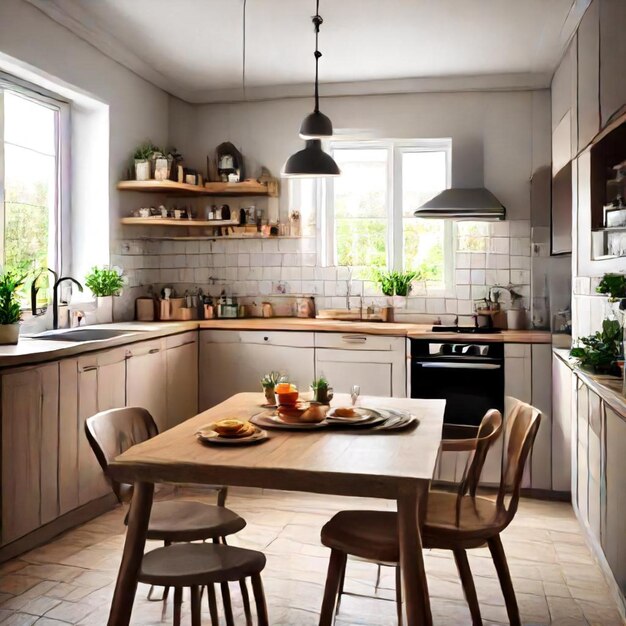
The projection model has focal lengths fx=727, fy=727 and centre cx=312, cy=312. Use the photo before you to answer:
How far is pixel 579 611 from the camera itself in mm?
3111

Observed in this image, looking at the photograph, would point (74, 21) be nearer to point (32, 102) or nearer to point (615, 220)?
point (32, 102)

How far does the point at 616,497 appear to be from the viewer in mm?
2953

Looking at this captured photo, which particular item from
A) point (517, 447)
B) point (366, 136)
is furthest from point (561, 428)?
point (366, 136)

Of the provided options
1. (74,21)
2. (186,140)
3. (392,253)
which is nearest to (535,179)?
(392,253)

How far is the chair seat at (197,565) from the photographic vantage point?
2182mm

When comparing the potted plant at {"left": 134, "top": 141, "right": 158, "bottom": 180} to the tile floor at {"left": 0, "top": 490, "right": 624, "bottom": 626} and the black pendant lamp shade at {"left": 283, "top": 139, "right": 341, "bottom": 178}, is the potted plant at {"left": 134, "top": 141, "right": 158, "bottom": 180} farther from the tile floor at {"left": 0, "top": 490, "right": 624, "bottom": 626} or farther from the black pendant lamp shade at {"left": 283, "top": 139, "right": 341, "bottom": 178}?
the tile floor at {"left": 0, "top": 490, "right": 624, "bottom": 626}

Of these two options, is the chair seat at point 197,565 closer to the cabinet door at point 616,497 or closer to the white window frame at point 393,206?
the cabinet door at point 616,497

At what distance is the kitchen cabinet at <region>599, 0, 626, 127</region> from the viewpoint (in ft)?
9.61

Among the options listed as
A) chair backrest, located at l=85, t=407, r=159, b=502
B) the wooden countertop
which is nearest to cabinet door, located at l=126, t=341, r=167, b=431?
the wooden countertop

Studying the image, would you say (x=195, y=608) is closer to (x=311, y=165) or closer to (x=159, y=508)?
(x=159, y=508)

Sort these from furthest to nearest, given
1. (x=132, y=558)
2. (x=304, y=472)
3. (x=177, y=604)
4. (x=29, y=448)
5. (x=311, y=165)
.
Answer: (x=311, y=165) < (x=29, y=448) < (x=177, y=604) < (x=132, y=558) < (x=304, y=472)

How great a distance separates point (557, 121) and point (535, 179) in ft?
1.51

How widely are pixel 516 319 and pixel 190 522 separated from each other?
3487 mm

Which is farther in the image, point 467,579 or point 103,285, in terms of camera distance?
point 103,285
